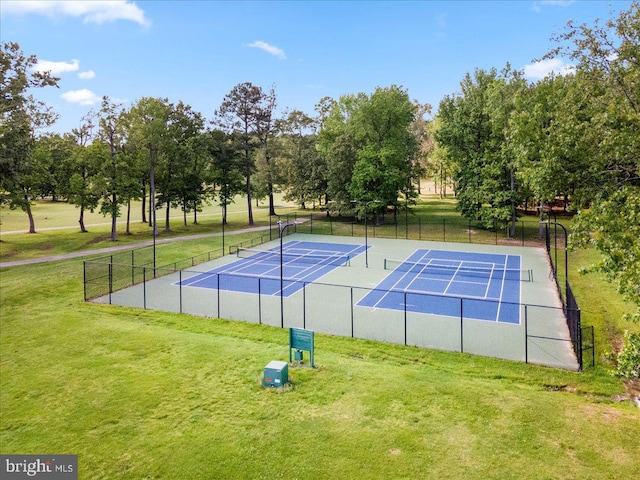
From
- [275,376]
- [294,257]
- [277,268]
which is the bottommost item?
[275,376]

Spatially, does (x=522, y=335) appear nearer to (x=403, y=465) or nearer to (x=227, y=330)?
(x=403, y=465)

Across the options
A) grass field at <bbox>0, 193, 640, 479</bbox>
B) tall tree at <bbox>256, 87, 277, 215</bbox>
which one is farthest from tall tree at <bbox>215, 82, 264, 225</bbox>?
grass field at <bbox>0, 193, 640, 479</bbox>

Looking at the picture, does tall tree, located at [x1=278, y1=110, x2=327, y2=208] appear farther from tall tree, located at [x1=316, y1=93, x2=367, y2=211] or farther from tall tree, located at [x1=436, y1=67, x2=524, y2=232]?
tall tree, located at [x1=436, y1=67, x2=524, y2=232]

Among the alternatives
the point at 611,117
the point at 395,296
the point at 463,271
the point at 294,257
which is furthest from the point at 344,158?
the point at 611,117

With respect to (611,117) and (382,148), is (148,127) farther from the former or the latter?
(611,117)

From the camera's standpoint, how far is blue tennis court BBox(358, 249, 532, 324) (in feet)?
71.3

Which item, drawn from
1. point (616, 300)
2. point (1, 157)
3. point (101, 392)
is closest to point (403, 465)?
point (101, 392)

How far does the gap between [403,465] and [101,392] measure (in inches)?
359

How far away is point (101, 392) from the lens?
13.4 metres

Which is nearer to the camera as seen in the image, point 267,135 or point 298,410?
point 298,410

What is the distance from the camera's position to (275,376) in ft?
43.5

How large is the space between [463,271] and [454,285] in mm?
4221

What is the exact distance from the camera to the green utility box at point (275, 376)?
13.2m

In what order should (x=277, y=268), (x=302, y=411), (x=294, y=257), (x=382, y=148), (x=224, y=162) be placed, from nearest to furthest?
(x=302, y=411)
(x=277, y=268)
(x=294, y=257)
(x=224, y=162)
(x=382, y=148)
